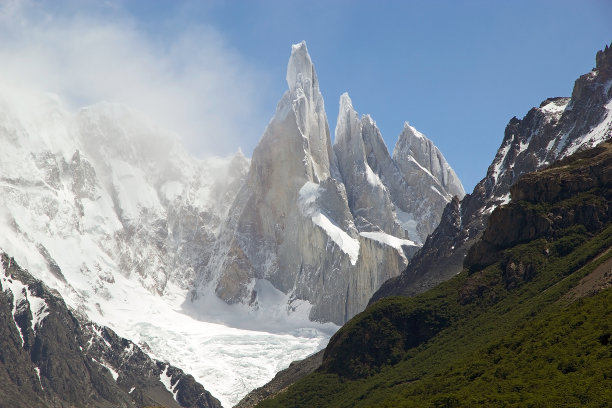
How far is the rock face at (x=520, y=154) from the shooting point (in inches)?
6299

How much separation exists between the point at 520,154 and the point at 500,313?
63996 millimetres

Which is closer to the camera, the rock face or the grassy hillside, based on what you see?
the grassy hillside

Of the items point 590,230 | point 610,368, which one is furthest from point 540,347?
point 590,230

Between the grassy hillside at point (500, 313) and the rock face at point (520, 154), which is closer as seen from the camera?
the grassy hillside at point (500, 313)

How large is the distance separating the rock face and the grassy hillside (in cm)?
2858

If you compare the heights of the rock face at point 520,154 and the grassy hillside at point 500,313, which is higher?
the rock face at point 520,154

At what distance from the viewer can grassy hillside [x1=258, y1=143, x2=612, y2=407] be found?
88.9 metres

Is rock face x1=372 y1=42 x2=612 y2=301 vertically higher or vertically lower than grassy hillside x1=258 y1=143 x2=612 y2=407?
higher

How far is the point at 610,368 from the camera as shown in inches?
2886

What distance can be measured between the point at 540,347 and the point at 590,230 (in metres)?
35.8

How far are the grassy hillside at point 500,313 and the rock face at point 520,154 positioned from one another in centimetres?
2858

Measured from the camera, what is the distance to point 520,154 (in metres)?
172

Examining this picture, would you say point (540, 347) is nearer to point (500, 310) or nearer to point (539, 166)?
point (500, 310)

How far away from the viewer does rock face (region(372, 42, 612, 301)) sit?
16000cm
